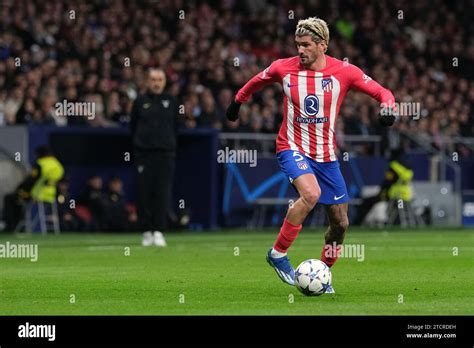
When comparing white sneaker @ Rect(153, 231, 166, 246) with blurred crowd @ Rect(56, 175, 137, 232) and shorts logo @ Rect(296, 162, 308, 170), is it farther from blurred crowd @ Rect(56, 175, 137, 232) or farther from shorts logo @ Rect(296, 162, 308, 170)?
shorts logo @ Rect(296, 162, 308, 170)

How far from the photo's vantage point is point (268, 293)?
1295cm

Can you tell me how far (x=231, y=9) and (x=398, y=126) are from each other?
556 centimetres

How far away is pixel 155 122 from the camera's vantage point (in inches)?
810

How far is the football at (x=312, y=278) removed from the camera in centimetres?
1250

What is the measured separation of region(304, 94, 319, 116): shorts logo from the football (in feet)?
4.75

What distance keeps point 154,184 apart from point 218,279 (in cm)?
625

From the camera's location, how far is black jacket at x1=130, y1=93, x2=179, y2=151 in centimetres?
2062

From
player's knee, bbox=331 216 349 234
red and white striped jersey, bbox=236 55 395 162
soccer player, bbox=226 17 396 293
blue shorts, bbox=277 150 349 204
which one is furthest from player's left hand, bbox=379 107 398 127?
player's knee, bbox=331 216 349 234

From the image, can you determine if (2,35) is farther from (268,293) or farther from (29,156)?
(268,293)

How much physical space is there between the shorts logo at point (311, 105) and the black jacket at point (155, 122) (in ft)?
25.4

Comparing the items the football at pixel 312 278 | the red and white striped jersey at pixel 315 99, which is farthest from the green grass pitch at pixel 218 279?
the red and white striped jersey at pixel 315 99

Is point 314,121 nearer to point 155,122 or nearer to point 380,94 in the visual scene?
point 380,94

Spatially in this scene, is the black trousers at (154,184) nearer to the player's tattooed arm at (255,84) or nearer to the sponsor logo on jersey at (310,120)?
the player's tattooed arm at (255,84)
